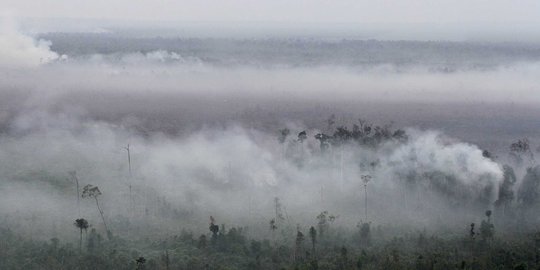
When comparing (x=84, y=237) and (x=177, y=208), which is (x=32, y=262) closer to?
(x=84, y=237)

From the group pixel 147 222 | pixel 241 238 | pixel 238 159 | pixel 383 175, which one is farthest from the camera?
pixel 238 159

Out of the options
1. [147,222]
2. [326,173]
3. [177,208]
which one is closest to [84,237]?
[147,222]

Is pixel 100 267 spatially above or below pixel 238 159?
below

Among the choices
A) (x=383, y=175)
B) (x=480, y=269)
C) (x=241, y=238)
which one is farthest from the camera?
(x=383, y=175)

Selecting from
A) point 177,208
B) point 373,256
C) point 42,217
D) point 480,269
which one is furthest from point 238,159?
point 480,269

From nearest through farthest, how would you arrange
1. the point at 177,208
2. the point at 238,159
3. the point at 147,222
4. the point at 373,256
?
the point at 373,256
the point at 147,222
the point at 177,208
the point at 238,159

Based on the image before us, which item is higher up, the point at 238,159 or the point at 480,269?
the point at 238,159

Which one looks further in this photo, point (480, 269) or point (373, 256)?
point (373, 256)

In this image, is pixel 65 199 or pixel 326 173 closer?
pixel 65 199

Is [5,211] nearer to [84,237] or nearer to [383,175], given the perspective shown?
[84,237]
